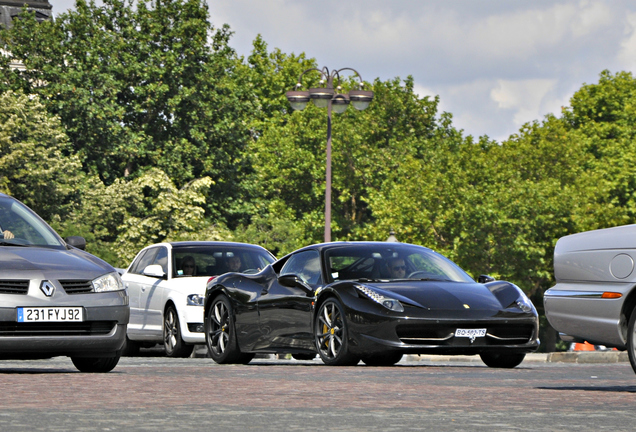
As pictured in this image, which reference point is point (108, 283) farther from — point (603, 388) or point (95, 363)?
point (603, 388)

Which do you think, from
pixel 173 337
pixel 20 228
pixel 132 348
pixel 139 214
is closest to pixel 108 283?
pixel 20 228

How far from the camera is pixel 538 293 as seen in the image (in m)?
57.1

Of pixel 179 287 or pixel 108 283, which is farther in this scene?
pixel 179 287

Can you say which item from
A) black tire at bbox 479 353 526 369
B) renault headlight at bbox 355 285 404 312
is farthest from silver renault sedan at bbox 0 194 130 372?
black tire at bbox 479 353 526 369

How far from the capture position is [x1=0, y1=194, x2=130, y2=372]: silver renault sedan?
33.5 ft

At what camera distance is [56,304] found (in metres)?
10.4

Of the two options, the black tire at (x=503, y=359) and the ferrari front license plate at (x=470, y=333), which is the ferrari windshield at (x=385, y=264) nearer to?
the black tire at (x=503, y=359)

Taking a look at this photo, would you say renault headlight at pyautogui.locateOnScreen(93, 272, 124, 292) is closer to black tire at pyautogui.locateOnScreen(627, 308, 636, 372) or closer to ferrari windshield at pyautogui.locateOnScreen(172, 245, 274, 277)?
black tire at pyautogui.locateOnScreen(627, 308, 636, 372)

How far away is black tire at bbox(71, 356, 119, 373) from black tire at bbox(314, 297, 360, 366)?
7.53 ft

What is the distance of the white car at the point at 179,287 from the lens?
16297 millimetres

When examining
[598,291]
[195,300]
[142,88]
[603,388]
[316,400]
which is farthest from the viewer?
[142,88]

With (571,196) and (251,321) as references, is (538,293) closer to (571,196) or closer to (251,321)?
(571,196)

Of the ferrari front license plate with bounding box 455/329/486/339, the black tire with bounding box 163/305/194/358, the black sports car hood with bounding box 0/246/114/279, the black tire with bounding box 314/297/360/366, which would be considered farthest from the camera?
the black tire with bounding box 163/305/194/358

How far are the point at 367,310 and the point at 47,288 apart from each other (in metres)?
3.24
